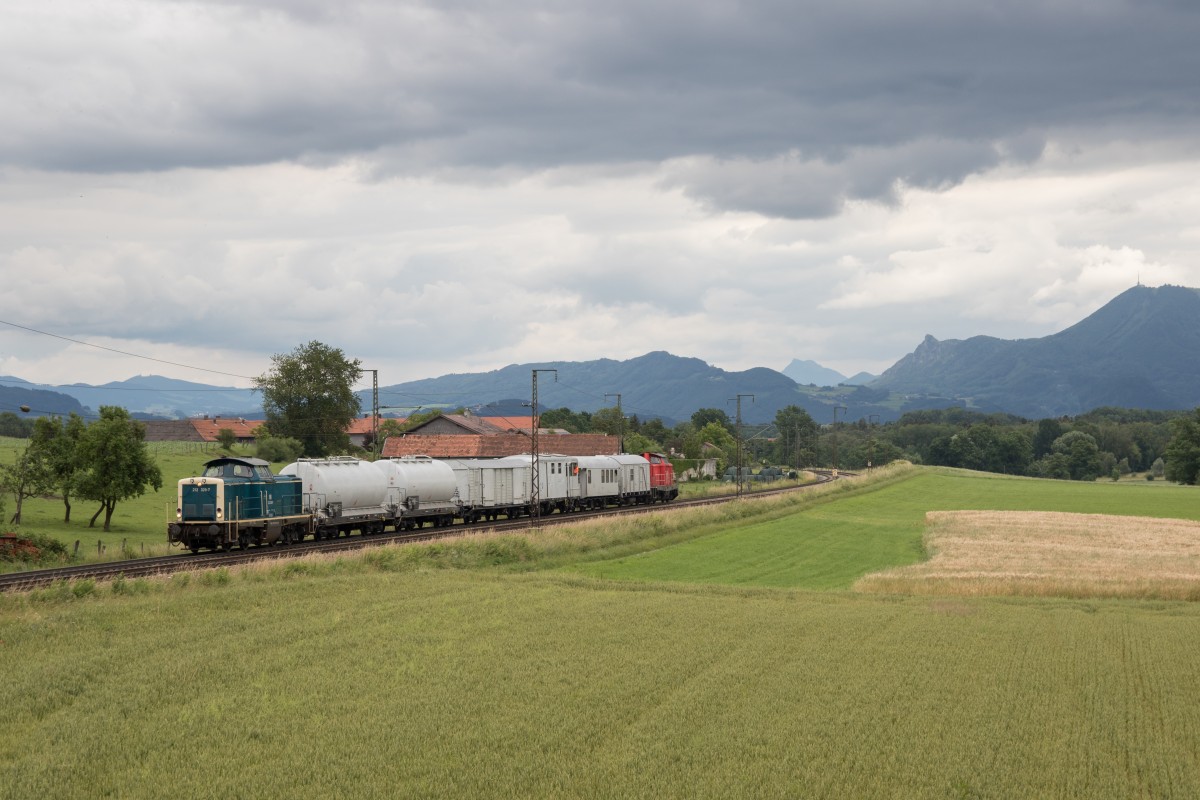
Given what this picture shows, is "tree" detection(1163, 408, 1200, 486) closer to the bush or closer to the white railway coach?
A: the white railway coach

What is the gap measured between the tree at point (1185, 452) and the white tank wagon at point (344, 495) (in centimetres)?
13806

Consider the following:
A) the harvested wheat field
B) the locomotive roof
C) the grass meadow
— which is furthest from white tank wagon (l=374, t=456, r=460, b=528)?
the harvested wheat field

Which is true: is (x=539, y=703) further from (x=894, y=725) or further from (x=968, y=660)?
(x=968, y=660)

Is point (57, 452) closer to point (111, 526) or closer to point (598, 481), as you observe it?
point (111, 526)

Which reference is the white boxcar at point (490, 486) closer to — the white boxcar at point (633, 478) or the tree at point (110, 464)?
the white boxcar at point (633, 478)

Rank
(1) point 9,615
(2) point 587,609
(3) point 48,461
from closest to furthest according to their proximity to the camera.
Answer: (1) point 9,615
(2) point 587,609
(3) point 48,461

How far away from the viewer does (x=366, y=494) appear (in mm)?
61125

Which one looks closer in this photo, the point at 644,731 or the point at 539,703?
the point at 644,731

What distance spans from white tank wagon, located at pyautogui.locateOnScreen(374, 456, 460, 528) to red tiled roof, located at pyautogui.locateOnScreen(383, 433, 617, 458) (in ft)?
140

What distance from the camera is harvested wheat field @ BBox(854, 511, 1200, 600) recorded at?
37844 millimetres

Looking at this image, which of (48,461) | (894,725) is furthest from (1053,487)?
(894,725)

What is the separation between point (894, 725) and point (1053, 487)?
13031 centimetres

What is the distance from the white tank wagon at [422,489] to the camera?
6469 centimetres

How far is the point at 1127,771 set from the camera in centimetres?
1623
